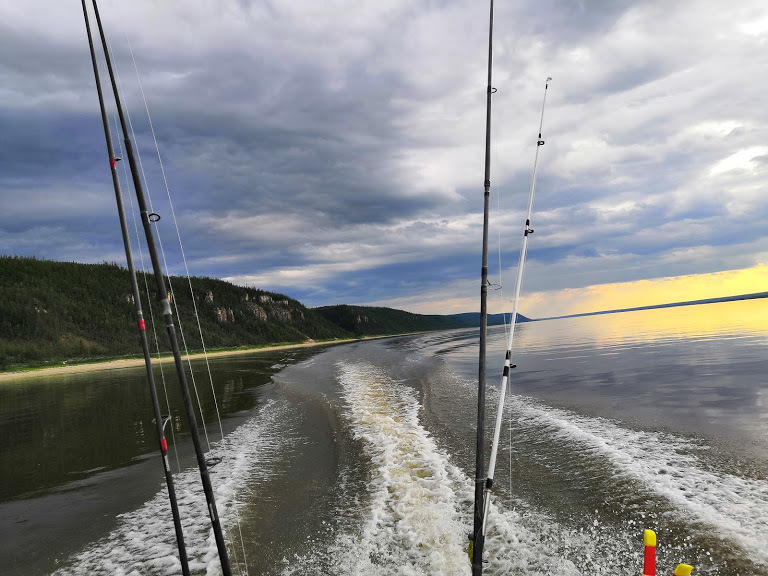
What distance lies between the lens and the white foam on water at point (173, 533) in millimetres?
5922

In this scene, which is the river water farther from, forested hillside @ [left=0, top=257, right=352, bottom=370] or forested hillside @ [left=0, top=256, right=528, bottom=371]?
forested hillside @ [left=0, top=256, right=528, bottom=371]

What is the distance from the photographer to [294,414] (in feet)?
52.2

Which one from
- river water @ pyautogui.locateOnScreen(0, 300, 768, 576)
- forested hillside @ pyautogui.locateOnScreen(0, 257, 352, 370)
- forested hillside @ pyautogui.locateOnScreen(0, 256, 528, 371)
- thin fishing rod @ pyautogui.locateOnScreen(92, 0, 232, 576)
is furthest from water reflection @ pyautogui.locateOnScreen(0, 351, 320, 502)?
forested hillside @ pyautogui.locateOnScreen(0, 256, 528, 371)

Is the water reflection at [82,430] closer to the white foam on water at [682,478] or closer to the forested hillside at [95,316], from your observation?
the white foam on water at [682,478]

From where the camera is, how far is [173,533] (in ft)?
22.8

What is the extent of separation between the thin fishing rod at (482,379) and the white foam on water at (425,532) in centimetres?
59

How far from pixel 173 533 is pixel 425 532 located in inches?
158

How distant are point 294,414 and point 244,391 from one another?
8.19 metres

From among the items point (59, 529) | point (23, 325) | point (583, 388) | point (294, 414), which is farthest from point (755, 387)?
point (23, 325)

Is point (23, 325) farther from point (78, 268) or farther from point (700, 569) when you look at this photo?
point (700, 569)

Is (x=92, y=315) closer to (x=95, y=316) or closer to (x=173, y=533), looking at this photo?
(x=95, y=316)

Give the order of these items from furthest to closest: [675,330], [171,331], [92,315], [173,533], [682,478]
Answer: [92,315] → [675,330] → [682,478] → [173,533] → [171,331]

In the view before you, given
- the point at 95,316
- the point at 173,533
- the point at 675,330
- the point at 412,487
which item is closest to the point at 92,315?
the point at 95,316

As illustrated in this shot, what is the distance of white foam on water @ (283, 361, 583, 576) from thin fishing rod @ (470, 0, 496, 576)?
23.3 inches
